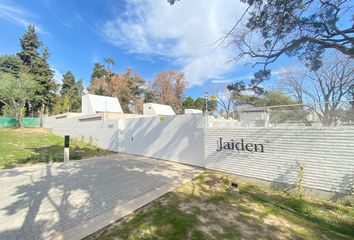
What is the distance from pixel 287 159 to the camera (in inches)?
196

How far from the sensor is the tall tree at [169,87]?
40.4m

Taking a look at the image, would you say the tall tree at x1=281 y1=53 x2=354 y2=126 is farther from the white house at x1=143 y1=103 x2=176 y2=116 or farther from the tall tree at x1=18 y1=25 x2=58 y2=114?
the tall tree at x1=18 y1=25 x2=58 y2=114

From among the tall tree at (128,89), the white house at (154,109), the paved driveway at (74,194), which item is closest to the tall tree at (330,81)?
the paved driveway at (74,194)

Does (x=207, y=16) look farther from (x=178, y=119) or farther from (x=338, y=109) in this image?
(x=338, y=109)

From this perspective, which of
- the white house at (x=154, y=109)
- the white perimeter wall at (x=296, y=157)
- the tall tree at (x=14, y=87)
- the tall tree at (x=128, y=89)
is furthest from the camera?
the tall tree at (x=128, y=89)

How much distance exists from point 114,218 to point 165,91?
38.0m

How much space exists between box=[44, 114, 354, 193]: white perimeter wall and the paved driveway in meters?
0.93

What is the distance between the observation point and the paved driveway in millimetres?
3174

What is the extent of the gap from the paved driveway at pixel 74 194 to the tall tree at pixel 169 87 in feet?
109

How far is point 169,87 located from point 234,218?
127 feet

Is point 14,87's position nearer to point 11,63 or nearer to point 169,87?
point 11,63

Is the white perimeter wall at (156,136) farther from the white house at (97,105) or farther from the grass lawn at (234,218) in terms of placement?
the white house at (97,105)

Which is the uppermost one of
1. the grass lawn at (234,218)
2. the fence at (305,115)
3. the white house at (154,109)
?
the white house at (154,109)

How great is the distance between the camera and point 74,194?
4.59 m
